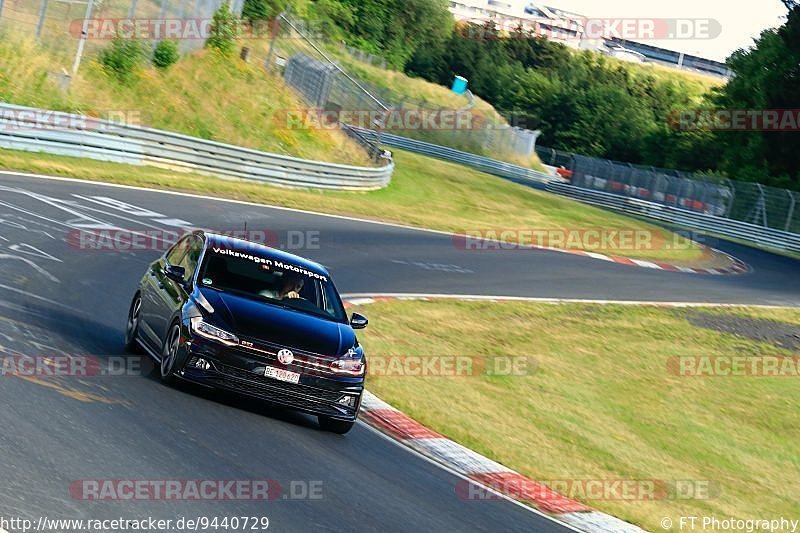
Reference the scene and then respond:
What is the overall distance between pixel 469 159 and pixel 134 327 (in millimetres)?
55038

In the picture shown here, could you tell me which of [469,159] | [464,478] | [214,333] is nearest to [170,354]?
[214,333]

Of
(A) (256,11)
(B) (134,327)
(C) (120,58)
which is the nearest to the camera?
(B) (134,327)

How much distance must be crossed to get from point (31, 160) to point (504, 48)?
268ft

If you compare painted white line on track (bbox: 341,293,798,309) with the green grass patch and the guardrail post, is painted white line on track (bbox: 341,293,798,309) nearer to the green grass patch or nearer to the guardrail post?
the green grass patch

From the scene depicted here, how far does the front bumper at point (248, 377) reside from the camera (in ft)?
34.6

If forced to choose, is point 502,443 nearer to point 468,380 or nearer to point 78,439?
point 468,380

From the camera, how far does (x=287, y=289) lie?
12000 millimetres

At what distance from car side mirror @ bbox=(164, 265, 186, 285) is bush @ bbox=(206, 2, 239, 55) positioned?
29388 millimetres

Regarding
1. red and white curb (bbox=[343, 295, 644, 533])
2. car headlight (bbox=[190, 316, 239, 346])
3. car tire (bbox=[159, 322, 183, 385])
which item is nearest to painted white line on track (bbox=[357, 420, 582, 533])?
red and white curb (bbox=[343, 295, 644, 533])

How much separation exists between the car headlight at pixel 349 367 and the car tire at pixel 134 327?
97.4 inches

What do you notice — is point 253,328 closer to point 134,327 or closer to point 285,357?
point 285,357

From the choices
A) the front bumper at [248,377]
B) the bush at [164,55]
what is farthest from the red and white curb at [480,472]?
the bush at [164,55]

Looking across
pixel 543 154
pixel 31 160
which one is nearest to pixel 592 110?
pixel 543 154

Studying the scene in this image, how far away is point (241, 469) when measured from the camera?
885 cm
